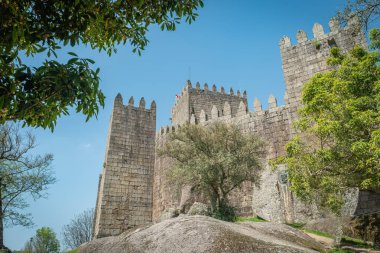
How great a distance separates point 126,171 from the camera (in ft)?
60.2

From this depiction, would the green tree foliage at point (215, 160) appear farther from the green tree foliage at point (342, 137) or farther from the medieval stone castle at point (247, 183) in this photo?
the green tree foliage at point (342, 137)

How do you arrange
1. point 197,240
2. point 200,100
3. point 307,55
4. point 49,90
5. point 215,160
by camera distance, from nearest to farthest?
1. point 49,90
2. point 197,240
3. point 215,160
4. point 307,55
5. point 200,100

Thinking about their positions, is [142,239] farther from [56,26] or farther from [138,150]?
[138,150]

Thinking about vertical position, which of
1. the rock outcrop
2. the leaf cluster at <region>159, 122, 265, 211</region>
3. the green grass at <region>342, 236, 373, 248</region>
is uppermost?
the leaf cluster at <region>159, 122, 265, 211</region>

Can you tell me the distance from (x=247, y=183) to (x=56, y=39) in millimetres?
14452

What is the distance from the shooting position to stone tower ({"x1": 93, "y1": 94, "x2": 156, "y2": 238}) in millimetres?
17016

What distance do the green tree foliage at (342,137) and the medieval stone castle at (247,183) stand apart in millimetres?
3795

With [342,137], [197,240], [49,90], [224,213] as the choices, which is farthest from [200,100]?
[49,90]

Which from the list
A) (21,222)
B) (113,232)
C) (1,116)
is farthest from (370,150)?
(21,222)

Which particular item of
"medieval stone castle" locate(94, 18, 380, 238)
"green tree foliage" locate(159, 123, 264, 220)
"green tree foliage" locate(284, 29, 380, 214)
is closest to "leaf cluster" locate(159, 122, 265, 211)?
"green tree foliage" locate(159, 123, 264, 220)

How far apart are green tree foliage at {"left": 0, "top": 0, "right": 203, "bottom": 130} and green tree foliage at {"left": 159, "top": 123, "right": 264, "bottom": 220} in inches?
374

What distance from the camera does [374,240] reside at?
10.2 meters

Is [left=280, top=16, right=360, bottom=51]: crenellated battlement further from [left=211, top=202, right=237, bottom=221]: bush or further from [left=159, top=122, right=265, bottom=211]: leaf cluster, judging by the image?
[left=211, top=202, right=237, bottom=221]: bush

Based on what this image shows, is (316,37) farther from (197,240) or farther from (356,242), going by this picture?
(197,240)
